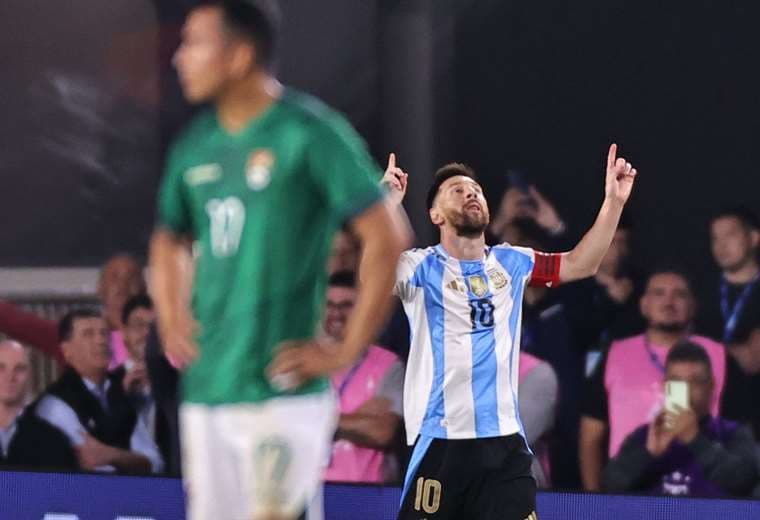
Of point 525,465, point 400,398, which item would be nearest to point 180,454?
point 400,398

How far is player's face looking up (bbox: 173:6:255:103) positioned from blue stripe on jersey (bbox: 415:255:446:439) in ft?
7.68

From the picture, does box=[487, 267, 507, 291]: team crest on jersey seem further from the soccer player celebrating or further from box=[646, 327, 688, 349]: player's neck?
box=[646, 327, 688, 349]: player's neck

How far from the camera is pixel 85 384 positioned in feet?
24.1

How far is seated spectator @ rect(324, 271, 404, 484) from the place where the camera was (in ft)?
22.2

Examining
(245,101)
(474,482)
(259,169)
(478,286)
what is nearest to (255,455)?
(259,169)

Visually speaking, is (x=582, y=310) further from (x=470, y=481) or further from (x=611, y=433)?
(x=470, y=481)

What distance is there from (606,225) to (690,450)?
171 centimetres

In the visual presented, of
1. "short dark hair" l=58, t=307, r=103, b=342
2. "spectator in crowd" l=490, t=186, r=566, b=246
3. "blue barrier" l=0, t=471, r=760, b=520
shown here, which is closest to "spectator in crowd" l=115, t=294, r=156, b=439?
"short dark hair" l=58, t=307, r=103, b=342

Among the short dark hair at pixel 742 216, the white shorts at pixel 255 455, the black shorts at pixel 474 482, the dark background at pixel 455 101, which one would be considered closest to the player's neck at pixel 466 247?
the black shorts at pixel 474 482

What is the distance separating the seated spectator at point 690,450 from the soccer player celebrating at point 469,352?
1.40m

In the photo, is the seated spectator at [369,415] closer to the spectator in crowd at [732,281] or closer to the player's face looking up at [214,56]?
the spectator in crowd at [732,281]

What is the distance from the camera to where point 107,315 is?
7328mm

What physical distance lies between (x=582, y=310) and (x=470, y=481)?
185 centimetres

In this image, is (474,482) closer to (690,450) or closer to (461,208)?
(461,208)
